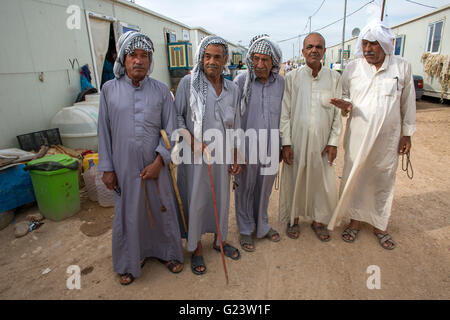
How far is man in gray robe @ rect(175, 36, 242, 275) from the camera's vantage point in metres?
2.19

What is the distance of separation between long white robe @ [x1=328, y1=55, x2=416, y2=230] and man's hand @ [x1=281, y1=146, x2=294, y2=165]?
594mm

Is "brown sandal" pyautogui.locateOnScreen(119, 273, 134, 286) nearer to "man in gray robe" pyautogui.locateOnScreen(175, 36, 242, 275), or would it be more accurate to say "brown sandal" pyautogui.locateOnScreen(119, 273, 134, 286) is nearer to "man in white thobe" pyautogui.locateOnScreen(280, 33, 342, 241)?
"man in gray robe" pyautogui.locateOnScreen(175, 36, 242, 275)

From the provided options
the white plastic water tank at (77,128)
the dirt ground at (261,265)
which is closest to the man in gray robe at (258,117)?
the dirt ground at (261,265)

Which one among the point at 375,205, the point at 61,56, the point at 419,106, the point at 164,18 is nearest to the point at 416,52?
the point at 419,106

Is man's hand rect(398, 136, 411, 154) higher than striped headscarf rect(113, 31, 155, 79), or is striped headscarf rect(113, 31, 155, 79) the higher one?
striped headscarf rect(113, 31, 155, 79)

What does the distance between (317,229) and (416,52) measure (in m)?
12.9

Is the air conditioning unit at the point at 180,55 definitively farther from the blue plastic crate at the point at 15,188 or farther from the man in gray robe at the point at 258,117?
the man in gray robe at the point at 258,117

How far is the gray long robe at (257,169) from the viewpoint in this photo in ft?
8.40

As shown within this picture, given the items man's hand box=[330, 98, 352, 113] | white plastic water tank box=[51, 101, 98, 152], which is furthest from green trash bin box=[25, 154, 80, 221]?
man's hand box=[330, 98, 352, 113]

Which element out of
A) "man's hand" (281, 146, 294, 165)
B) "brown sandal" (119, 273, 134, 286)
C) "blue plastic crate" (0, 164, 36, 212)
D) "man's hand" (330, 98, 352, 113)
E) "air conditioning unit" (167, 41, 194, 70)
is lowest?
"brown sandal" (119, 273, 134, 286)

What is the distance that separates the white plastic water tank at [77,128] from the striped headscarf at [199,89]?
114 inches

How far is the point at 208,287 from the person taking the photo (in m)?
2.25

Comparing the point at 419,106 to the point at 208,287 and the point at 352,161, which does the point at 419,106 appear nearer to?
the point at 352,161

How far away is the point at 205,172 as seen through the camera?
234cm
